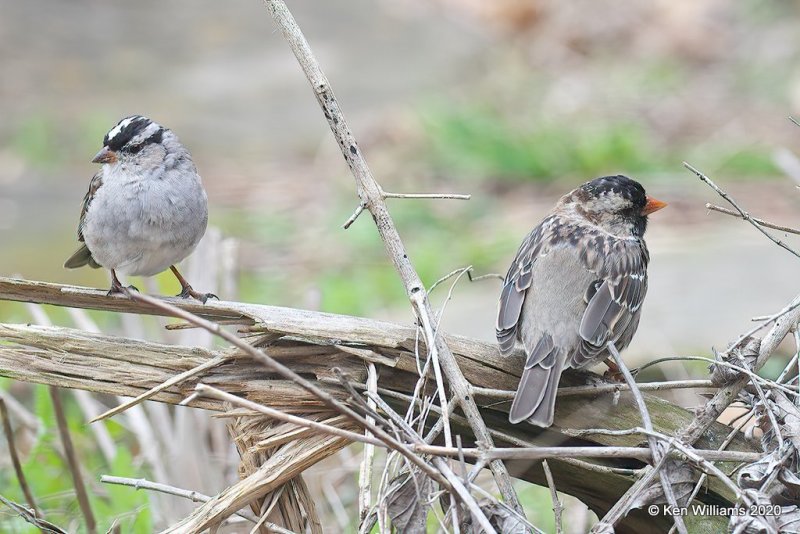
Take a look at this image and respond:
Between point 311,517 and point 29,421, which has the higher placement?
point 311,517

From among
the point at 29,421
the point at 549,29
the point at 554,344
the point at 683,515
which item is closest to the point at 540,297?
the point at 554,344

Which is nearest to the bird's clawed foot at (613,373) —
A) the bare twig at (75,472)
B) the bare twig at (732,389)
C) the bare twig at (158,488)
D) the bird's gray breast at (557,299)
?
the bird's gray breast at (557,299)

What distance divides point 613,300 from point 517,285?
0.34m

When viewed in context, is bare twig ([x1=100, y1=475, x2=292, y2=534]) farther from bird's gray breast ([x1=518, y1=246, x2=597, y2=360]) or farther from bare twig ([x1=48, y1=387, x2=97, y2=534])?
bird's gray breast ([x1=518, y1=246, x2=597, y2=360])

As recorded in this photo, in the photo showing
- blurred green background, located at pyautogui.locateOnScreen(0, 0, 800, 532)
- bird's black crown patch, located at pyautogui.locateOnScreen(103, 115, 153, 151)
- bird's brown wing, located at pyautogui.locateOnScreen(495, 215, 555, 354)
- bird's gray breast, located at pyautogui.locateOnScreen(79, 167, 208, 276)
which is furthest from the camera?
blurred green background, located at pyautogui.locateOnScreen(0, 0, 800, 532)

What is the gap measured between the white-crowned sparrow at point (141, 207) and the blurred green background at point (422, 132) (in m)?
0.72

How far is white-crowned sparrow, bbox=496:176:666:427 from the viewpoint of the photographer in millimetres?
3270

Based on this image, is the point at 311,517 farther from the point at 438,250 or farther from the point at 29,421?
the point at 438,250

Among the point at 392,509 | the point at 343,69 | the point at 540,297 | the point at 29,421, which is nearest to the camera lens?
the point at 392,509

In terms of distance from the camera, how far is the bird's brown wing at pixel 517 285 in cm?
341

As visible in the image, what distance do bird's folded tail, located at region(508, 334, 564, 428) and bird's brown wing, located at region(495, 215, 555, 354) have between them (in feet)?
0.37

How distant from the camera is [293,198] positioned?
383 inches

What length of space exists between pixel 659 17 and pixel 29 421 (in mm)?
11804

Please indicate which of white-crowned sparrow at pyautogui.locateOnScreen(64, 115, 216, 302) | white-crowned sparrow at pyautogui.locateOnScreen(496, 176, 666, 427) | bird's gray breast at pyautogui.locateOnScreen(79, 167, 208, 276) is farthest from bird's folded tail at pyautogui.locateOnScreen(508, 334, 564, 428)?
bird's gray breast at pyautogui.locateOnScreen(79, 167, 208, 276)
